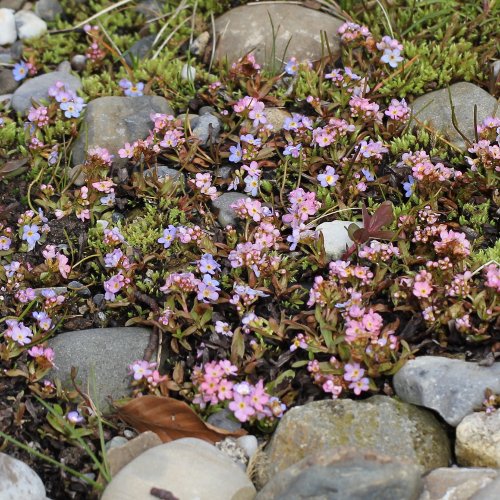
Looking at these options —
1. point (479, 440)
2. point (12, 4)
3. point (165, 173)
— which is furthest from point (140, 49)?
point (479, 440)

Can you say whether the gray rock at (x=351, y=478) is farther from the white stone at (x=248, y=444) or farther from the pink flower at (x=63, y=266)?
the pink flower at (x=63, y=266)

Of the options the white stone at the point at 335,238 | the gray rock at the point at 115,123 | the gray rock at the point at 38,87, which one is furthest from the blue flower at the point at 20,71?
the white stone at the point at 335,238

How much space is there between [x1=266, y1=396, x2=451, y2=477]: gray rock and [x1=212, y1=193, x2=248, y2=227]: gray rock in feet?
4.85

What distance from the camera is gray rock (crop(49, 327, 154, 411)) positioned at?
461 centimetres

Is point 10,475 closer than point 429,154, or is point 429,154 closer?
point 10,475

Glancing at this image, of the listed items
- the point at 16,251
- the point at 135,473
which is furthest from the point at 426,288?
the point at 16,251

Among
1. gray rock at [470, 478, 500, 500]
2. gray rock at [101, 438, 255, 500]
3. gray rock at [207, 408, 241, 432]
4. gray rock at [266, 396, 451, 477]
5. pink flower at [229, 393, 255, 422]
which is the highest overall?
gray rock at [470, 478, 500, 500]

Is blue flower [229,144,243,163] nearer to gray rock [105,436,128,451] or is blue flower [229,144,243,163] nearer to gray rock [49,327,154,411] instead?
gray rock [49,327,154,411]

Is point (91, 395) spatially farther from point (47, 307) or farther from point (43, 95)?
point (43, 95)

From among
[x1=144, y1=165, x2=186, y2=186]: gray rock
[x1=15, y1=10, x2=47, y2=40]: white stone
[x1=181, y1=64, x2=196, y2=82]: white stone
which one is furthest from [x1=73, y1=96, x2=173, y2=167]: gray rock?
[x1=15, y1=10, x2=47, y2=40]: white stone

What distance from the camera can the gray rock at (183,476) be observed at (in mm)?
4000

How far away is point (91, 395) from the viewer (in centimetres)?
459

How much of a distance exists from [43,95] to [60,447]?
293cm

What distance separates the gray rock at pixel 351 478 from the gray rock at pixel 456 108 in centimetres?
256
